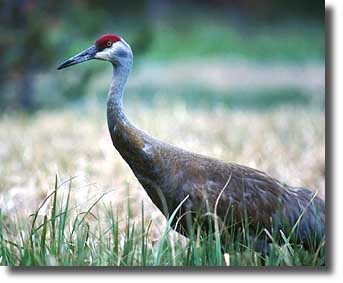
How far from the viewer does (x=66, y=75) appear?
253 inches

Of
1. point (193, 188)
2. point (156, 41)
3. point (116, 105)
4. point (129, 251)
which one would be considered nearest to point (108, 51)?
point (116, 105)

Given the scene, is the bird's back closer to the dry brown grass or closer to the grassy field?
the grassy field

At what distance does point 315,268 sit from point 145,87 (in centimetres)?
328

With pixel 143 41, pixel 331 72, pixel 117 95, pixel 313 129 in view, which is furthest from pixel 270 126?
pixel 117 95

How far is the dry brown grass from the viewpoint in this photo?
3.95m

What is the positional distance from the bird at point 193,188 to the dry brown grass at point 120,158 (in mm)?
A: 289

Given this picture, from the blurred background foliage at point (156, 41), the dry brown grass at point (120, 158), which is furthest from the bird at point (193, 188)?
the blurred background foliage at point (156, 41)

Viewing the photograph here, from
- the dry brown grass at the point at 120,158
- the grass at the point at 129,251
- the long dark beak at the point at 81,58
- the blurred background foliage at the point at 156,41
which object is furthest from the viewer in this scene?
the blurred background foliage at the point at 156,41

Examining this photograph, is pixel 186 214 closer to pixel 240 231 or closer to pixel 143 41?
pixel 240 231

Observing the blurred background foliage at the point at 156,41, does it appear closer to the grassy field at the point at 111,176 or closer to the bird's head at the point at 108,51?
the grassy field at the point at 111,176

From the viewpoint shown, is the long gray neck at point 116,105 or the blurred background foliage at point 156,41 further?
the blurred background foliage at point 156,41

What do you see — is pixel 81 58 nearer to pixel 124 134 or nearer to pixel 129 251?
pixel 124 134

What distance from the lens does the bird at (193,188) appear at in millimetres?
3244

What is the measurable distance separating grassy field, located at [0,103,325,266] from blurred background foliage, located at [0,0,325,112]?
0.59 feet
